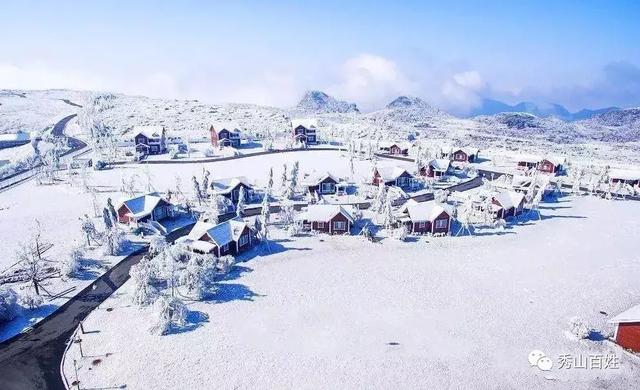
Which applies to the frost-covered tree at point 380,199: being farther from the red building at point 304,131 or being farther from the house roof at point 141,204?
the red building at point 304,131

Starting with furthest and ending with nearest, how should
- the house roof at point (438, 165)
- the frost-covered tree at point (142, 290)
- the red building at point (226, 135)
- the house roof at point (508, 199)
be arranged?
the red building at point (226, 135) < the house roof at point (438, 165) < the house roof at point (508, 199) < the frost-covered tree at point (142, 290)

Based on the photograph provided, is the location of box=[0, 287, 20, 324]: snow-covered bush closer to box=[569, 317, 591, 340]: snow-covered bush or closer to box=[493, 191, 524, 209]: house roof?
box=[569, 317, 591, 340]: snow-covered bush

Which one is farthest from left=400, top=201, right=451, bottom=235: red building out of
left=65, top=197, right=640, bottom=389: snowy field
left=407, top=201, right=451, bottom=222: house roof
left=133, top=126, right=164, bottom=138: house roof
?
left=133, top=126, right=164, bottom=138: house roof

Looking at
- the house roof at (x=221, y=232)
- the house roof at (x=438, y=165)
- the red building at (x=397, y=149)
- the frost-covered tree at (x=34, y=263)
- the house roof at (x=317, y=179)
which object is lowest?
the frost-covered tree at (x=34, y=263)

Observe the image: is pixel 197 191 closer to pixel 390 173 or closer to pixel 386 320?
pixel 390 173

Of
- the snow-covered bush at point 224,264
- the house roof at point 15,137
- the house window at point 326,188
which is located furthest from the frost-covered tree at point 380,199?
the house roof at point 15,137

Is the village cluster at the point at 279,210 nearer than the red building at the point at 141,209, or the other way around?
the village cluster at the point at 279,210

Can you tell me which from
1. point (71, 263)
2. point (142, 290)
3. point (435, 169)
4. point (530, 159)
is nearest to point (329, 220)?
point (142, 290)

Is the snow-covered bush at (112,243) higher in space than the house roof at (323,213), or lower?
lower
